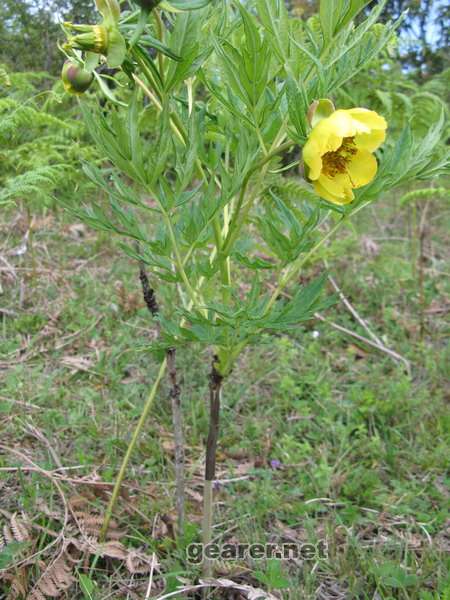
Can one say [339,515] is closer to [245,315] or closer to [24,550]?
[24,550]

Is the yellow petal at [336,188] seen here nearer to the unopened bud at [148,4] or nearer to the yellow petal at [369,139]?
the yellow petal at [369,139]

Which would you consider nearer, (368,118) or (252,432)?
(368,118)

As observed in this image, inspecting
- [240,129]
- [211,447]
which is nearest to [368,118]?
[240,129]

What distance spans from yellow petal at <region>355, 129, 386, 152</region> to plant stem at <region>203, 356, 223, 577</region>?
48 cm

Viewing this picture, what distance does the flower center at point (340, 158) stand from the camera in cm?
84

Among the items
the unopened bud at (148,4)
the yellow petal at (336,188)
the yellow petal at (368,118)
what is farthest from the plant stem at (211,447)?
the unopened bud at (148,4)

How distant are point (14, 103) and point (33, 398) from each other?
949 mm

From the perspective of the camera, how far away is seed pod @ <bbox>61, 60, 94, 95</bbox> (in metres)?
0.80

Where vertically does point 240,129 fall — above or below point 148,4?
below

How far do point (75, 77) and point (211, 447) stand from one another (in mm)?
740

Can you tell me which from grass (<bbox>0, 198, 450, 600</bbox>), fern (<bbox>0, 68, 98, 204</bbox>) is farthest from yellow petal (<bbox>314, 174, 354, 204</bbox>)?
fern (<bbox>0, 68, 98, 204</bbox>)

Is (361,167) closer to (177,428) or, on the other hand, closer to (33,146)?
(177,428)

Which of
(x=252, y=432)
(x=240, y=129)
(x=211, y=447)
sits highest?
(x=240, y=129)

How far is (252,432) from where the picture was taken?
1.88m
